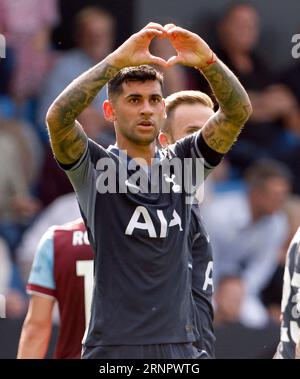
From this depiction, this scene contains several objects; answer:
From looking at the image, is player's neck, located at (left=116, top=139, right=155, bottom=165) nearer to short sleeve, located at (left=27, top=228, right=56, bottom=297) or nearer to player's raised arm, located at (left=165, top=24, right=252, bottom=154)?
player's raised arm, located at (left=165, top=24, right=252, bottom=154)

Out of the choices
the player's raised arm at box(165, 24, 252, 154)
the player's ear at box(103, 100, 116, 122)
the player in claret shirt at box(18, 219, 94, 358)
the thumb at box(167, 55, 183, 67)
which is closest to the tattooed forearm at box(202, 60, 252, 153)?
the player's raised arm at box(165, 24, 252, 154)

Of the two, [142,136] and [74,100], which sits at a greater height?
[74,100]

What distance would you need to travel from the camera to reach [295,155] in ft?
35.4

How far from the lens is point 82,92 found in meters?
5.23

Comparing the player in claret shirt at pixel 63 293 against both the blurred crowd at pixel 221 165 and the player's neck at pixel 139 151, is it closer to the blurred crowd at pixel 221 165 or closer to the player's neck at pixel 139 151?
the player's neck at pixel 139 151

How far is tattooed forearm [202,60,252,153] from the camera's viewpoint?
17.5ft

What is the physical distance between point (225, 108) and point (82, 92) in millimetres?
659

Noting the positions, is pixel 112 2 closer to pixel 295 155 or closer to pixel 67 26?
pixel 67 26

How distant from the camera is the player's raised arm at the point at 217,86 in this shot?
5.19 m

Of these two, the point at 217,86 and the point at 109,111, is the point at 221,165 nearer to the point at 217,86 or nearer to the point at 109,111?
the point at 109,111

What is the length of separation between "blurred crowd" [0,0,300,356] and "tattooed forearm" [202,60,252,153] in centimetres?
439

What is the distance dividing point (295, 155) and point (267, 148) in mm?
259

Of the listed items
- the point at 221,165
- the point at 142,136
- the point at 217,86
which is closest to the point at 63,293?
the point at 142,136
